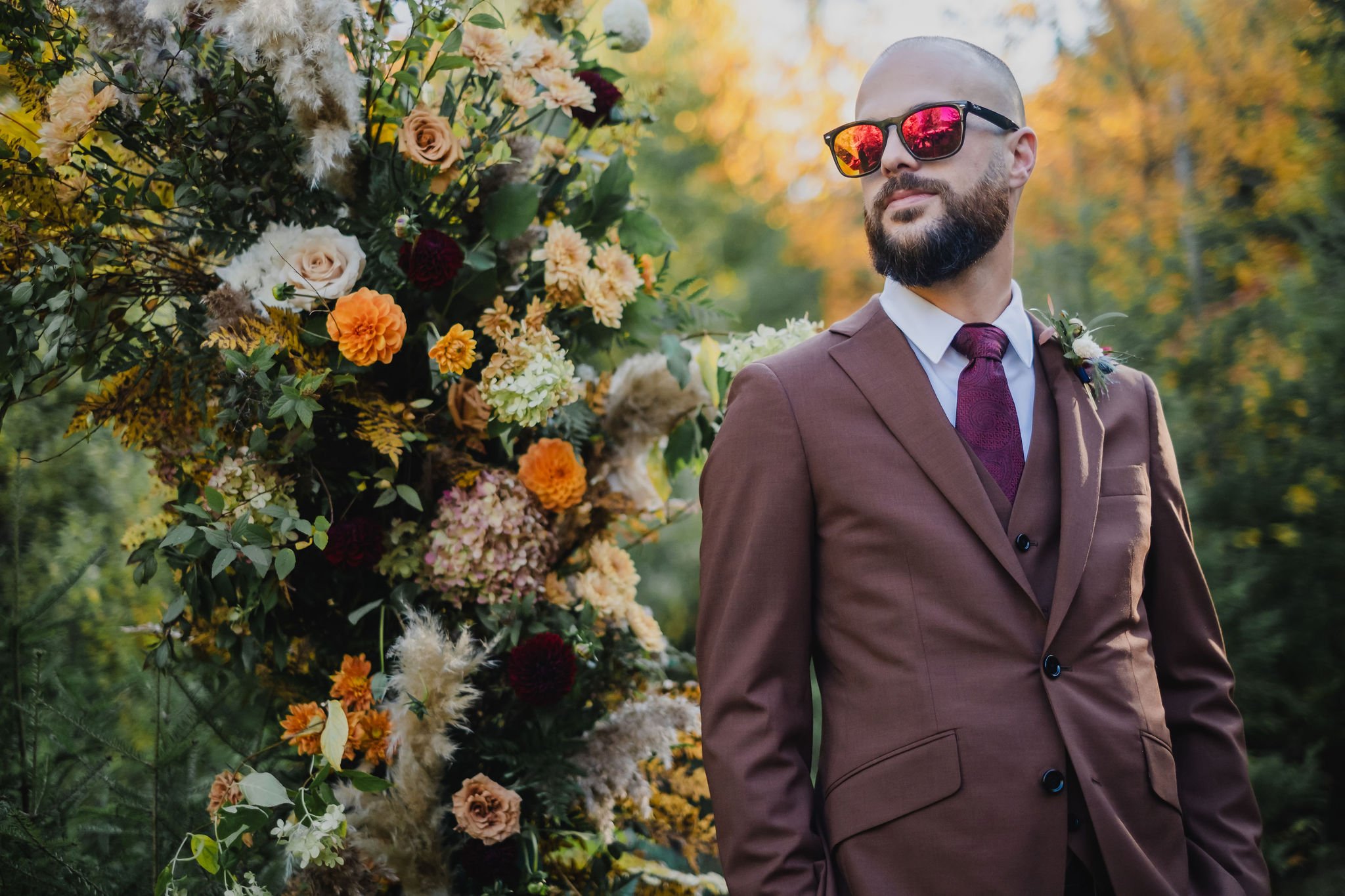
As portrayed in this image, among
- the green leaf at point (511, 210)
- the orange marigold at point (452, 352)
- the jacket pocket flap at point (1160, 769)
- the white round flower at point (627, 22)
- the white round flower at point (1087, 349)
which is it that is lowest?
the jacket pocket flap at point (1160, 769)

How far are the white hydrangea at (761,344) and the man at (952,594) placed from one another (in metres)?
0.34

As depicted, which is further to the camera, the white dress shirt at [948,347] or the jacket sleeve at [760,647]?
the white dress shirt at [948,347]

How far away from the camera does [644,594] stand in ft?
17.3

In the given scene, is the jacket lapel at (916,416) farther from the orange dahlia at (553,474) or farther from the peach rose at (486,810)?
the peach rose at (486,810)

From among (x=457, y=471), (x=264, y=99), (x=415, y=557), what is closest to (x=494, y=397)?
(x=457, y=471)

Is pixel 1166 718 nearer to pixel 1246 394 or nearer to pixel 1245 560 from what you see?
pixel 1245 560

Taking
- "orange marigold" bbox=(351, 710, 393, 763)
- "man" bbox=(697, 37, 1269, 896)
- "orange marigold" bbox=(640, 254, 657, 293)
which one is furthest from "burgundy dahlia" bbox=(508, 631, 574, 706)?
"orange marigold" bbox=(640, 254, 657, 293)

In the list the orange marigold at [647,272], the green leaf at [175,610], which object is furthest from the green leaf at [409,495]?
the orange marigold at [647,272]

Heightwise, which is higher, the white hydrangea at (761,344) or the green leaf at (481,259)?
the green leaf at (481,259)

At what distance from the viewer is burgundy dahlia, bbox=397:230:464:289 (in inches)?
67.2

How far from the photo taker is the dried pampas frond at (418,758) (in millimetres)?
1600

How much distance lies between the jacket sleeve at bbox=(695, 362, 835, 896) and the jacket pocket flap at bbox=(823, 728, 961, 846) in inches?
2.3

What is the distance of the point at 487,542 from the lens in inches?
69.3

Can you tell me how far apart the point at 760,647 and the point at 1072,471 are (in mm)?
589
